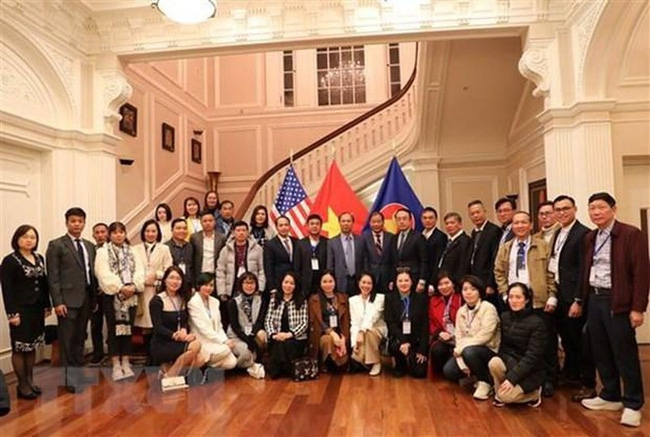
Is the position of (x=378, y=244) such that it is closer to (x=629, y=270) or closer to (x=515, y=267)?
(x=515, y=267)

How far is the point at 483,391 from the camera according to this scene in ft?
11.1

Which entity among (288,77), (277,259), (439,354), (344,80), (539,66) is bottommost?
(439,354)

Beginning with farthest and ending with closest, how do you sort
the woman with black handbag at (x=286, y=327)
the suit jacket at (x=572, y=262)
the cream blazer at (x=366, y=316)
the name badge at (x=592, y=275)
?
the cream blazer at (x=366, y=316), the woman with black handbag at (x=286, y=327), the suit jacket at (x=572, y=262), the name badge at (x=592, y=275)

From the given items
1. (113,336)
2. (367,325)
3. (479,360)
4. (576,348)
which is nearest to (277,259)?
(367,325)

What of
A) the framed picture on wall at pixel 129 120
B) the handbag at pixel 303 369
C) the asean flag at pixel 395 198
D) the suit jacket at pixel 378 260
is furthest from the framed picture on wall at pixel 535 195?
the framed picture on wall at pixel 129 120

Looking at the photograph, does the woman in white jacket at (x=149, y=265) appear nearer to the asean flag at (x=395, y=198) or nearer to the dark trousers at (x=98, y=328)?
the dark trousers at (x=98, y=328)

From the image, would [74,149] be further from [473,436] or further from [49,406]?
[473,436]

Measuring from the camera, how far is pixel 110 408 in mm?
3334

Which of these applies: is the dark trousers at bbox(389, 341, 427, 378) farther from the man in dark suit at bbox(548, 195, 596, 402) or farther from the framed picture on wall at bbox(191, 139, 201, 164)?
the framed picture on wall at bbox(191, 139, 201, 164)

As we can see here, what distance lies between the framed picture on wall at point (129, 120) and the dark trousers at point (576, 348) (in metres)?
5.14

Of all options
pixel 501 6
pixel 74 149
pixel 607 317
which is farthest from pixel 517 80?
pixel 74 149

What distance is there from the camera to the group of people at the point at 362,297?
3117mm

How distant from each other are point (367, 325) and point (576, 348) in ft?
4.92

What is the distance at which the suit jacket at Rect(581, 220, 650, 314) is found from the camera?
279cm
